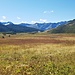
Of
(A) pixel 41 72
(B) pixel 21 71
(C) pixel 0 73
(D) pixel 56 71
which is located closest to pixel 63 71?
(D) pixel 56 71

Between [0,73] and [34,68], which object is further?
[34,68]

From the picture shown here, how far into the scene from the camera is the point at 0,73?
17000 mm

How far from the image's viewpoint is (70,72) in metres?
16.9

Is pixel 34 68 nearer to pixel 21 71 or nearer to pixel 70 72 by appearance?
pixel 21 71

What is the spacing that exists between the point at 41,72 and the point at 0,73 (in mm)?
2981

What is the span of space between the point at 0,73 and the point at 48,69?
3705 millimetres

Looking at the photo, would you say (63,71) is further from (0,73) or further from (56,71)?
(0,73)

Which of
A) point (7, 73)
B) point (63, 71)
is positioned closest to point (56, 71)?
point (63, 71)

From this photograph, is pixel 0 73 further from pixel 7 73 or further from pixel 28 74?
pixel 28 74

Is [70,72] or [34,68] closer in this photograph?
[70,72]

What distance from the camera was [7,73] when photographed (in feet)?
56.1

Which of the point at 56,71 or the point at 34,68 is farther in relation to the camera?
the point at 34,68

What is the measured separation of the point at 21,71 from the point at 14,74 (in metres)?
1.25

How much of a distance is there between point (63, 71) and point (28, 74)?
259 centimetres
